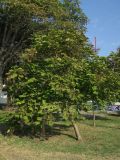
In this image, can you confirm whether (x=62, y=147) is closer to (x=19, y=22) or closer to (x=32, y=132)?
(x=32, y=132)

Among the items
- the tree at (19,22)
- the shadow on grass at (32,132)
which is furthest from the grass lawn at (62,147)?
the tree at (19,22)

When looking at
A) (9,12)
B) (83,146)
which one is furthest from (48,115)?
(9,12)

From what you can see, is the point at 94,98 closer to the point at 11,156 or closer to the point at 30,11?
the point at 11,156

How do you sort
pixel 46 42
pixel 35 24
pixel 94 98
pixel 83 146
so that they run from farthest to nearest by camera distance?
1. pixel 35 24
2. pixel 94 98
3. pixel 46 42
4. pixel 83 146

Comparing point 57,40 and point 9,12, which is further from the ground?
point 9,12

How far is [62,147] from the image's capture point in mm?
13422

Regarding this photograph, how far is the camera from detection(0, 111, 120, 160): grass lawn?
11820mm

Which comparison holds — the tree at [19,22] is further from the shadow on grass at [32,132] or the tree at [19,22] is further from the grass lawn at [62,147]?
the grass lawn at [62,147]

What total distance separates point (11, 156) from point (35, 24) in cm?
1858

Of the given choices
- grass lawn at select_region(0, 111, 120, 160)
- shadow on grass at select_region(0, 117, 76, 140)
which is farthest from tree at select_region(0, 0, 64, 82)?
grass lawn at select_region(0, 111, 120, 160)

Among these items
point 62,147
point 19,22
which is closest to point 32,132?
point 62,147

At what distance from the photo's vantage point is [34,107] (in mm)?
14422

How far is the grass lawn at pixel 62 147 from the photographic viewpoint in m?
11.8

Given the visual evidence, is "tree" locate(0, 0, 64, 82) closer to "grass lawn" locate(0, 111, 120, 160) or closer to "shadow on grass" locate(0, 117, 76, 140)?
"shadow on grass" locate(0, 117, 76, 140)
